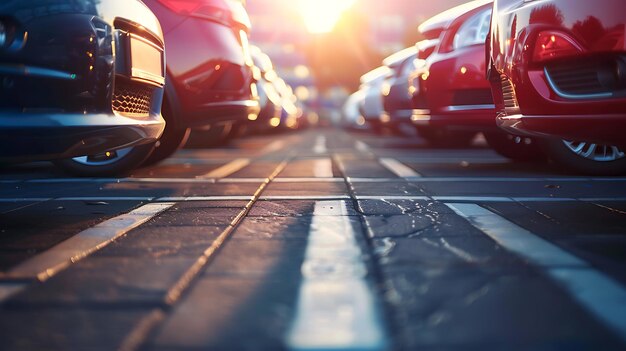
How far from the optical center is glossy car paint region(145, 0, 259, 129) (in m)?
5.93

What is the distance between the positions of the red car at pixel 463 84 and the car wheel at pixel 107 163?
9.78 ft

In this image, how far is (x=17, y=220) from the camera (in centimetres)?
391

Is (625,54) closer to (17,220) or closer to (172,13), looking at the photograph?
(17,220)

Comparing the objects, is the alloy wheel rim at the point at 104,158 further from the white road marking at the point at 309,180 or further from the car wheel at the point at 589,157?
the car wheel at the point at 589,157

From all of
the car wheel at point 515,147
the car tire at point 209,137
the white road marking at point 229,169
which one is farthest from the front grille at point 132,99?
the car tire at point 209,137

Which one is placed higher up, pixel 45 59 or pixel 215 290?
pixel 45 59

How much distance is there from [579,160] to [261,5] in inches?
2750

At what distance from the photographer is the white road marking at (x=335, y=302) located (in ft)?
6.31

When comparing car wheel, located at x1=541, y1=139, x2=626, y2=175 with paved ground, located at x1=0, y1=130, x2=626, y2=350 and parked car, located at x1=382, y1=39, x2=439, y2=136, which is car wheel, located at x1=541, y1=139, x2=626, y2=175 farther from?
parked car, located at x1=382, y1=39, x2=439, y2=136

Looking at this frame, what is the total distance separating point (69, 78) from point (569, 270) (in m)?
2.38

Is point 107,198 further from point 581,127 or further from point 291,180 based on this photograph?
point 581,127

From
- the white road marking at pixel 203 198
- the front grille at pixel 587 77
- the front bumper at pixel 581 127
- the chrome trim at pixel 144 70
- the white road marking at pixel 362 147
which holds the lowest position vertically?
the white road marking at pixel 362 147

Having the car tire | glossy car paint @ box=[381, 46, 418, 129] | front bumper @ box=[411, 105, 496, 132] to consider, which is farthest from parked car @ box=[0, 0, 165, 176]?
glossy car paint @ box=[381, 46, 418, 129]

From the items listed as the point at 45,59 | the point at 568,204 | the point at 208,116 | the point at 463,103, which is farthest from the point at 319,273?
the point at 463,103
